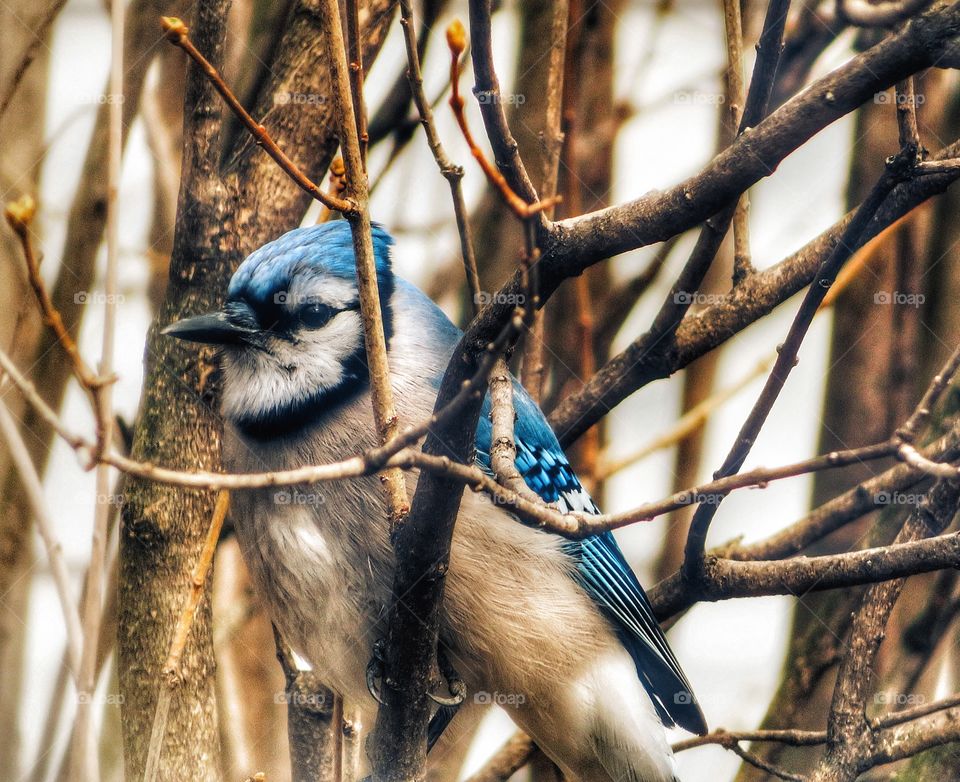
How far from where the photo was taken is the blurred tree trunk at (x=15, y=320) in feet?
11.4

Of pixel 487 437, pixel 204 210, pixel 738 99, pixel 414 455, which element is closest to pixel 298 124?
pixel 204 210

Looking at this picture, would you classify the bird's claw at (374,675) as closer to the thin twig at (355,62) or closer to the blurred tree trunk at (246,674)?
the blurred tree trunk at (246,674)

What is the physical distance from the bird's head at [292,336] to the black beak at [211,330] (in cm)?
2

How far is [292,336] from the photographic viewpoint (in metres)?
2.83

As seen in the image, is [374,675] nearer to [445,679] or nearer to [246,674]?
[445,679]

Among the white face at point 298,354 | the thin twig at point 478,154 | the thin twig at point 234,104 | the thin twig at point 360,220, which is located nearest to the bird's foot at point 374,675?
the white face at point 298,354

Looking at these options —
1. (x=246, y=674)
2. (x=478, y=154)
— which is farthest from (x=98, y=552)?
(x=246, y=674)

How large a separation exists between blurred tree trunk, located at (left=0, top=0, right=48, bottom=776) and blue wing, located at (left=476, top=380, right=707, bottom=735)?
1.56 meters

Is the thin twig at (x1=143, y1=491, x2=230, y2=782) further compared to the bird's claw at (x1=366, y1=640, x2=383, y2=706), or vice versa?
the bird's claw at (x1=366, y1=640, x2=383, y2=706)

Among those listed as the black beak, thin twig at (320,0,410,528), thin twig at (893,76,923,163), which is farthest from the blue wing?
thin twig at (893,76,923,163)

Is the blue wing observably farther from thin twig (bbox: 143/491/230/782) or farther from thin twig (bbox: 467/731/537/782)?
thin twig (bbox: 143/491/230/782)

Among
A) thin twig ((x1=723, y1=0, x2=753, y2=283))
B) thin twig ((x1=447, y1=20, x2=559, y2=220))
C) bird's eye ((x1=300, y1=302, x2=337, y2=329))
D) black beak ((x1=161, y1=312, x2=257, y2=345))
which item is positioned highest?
thin twig ((x1=723, y1=0, x2=753, y2=283))

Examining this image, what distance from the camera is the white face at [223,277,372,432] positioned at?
2.80 metres

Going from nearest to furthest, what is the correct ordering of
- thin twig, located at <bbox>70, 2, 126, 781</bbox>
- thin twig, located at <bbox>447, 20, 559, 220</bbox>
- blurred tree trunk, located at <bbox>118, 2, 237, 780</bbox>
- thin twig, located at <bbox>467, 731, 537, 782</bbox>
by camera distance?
thin twig, located at <bbox>447, 20, 559, 220</bbox>
thin twig, located at <bbox>70, 2, 126, 781</bbox>
blurred tree trunk, located at <bbox>118, 2, 237, 780</bbox>
thin twig, located at <bbox>467, 731, 537, 782</bbox>
